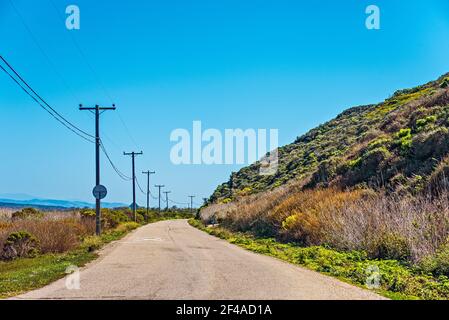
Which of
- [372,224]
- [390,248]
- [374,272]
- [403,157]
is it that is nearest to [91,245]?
[372,224]

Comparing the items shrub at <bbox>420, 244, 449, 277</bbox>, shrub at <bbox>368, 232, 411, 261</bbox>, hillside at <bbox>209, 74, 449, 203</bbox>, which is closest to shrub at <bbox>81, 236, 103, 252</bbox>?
shrub at <bbox>368, 232, 411, 261</bbox>

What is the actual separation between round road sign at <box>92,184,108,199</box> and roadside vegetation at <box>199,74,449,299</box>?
8.80 metres

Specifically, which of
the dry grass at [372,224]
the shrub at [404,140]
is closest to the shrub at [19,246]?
the dry grass at [372,224]

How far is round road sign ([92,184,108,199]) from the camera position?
2877 centimetres

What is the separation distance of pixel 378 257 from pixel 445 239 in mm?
2352

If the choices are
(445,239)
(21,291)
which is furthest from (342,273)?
(21,291)

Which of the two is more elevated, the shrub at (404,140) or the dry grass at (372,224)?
the shrub at (404,140)

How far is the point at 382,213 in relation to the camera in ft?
51.9

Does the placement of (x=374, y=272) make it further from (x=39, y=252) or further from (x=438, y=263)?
(x=39, y=252)

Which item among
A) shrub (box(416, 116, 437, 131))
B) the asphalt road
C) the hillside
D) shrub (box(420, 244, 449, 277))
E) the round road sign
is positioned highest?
shrub (box(416, 116, 437, 131))

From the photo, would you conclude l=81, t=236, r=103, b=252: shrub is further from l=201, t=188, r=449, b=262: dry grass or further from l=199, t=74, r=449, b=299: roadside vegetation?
l=201, t=188, r=449, b=262: dry grass

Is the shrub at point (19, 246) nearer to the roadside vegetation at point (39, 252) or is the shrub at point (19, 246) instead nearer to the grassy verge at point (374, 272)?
the roadside vegetation at point (39, 252)

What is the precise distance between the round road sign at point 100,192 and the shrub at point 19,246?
27.3 ft

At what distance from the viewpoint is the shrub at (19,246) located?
19594mm
